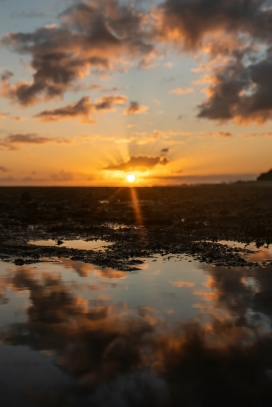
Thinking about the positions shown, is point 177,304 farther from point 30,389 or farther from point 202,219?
point 202,219

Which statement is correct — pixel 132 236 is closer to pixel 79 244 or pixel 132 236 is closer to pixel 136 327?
pixel 79 244

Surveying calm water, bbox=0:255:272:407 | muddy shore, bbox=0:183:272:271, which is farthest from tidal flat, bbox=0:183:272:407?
muddy shore, bbox=0:183:272:271

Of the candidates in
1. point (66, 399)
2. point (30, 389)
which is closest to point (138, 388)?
point (66, 399)

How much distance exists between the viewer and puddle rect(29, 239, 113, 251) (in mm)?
16719

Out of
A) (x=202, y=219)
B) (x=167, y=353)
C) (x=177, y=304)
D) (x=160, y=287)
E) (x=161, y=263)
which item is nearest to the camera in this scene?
(x=167, y=353)

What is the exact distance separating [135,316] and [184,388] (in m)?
2.65

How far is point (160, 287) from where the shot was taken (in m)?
10.0

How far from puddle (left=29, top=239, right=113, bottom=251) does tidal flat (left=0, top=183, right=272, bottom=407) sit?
95cm

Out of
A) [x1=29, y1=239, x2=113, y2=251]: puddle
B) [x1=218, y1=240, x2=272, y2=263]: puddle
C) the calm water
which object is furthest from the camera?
[x1=29, y1=239, x2=113, y2=251]: puddle

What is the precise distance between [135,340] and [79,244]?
1116cm

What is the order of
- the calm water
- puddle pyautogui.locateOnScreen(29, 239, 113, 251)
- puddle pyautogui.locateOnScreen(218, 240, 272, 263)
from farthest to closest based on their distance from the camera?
puddle pyautogui.locateOnScreen(29, 239, 113, 251), puddle pyautogui.locateOnScreen(218, 240, 272, 263), the calm water

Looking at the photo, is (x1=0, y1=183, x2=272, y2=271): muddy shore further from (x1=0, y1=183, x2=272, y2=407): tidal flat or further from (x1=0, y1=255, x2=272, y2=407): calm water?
(x1=0, y1=255, x2=272, y2=407): calm water

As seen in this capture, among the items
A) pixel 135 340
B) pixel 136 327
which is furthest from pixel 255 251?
pixel 135 340

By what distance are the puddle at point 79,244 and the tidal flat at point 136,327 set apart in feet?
3.11
